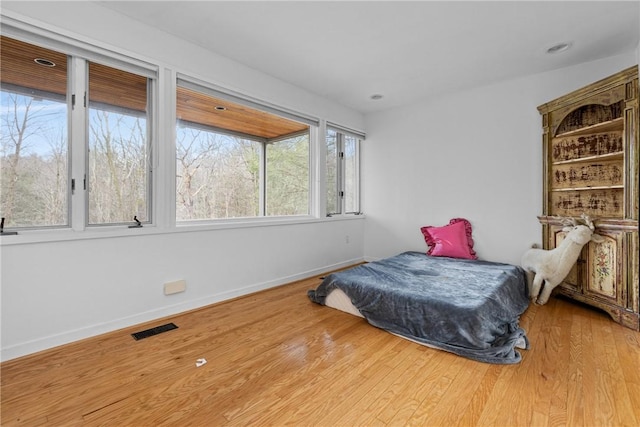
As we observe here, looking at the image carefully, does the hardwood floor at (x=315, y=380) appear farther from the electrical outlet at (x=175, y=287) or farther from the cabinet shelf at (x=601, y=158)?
the cabinet shelf at (x=601, y=158)

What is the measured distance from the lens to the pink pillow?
3549mm

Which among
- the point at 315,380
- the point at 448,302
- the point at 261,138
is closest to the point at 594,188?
the point at 448,302

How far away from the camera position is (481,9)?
2.13 m

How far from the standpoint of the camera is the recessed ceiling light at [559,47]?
2.57 m

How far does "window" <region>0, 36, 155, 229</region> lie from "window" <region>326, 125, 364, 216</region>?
2.40 metres

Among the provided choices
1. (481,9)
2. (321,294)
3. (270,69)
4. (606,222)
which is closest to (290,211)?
(321,294)

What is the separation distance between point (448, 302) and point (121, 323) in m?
2.48

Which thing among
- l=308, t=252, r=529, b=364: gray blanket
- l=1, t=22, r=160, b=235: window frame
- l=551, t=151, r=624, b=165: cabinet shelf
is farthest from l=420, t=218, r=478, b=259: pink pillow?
l=1, t=22, r=160, b=235: window frame

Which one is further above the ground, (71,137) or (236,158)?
(236,158)

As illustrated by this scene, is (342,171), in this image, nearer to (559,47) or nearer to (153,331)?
(559,47)

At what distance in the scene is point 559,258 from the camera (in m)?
2.65

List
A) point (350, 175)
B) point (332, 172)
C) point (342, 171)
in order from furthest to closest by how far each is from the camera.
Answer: point (350, 175), point (342, 171), point (332, 172)

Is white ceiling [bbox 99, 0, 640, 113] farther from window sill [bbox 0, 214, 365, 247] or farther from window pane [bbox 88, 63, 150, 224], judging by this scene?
window sill [bbox 0, 214, 365, 247]

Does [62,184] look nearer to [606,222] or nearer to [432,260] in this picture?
[432,260]
